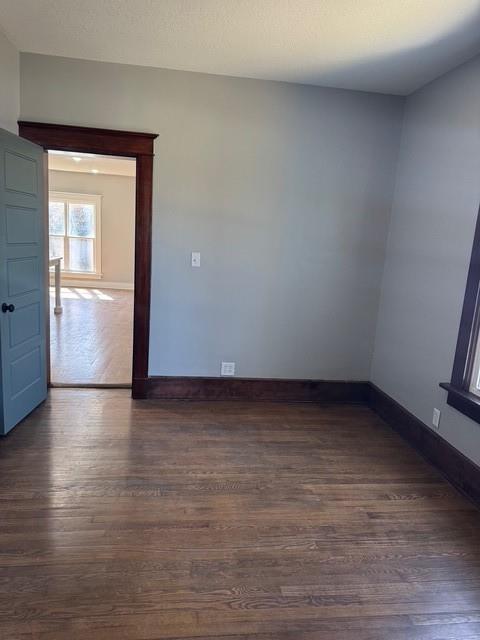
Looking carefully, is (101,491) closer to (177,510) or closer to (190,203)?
(177,510)

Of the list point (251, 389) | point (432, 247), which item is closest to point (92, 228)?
point (251, 389)

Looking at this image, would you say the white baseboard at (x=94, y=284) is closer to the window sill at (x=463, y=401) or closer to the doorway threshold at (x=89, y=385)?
the doorway threshold at (x=89, y=385)

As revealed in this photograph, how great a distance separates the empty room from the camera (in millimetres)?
1709

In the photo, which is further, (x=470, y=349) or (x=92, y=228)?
(x=92, y=228)

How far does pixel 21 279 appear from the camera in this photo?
282 centimetres

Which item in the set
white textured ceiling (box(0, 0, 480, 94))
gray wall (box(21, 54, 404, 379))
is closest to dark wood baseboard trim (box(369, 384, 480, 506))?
gray wall (box(21, 54, 404, 379))

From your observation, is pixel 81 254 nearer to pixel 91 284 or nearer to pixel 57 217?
pixel 91 284

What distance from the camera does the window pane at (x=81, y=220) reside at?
8.96m

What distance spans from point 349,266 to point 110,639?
297 cm

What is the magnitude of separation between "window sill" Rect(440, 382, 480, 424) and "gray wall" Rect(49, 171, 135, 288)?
7853 millimetres

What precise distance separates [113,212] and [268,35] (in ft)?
23.8

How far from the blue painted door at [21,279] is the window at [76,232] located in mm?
6263

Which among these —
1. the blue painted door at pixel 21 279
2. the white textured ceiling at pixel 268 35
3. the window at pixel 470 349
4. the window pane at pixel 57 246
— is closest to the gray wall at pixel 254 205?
the white textured ceiling at pixel 268 35

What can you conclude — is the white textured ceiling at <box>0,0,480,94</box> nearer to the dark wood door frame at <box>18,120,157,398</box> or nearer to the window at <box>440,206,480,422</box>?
the dark wood door frame at <box>18,120,157,398</box>
